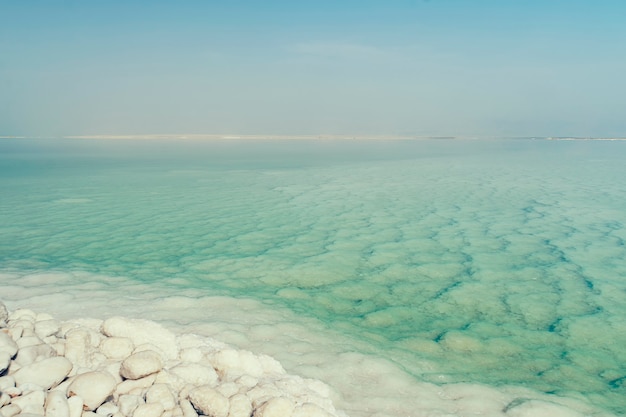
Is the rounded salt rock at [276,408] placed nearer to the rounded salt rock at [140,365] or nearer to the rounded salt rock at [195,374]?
the rounded salt rock at [195,374]

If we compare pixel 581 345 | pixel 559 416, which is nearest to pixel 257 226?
pixel 581 345

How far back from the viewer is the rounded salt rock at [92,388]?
2338 millimetres

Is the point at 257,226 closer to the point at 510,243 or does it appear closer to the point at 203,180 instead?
the point at 510,243

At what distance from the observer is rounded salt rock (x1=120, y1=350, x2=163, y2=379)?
2533 millimetres

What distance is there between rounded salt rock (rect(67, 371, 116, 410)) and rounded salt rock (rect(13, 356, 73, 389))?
0.10 meters

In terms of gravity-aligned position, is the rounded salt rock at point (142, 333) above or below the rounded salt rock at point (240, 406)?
above

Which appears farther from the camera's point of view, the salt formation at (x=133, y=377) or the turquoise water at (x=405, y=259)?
the turquoise water at (x=405, y=259)

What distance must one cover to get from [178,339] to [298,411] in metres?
1.16

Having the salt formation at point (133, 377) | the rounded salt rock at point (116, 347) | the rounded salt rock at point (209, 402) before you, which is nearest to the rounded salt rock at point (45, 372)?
the salt formation at point (133, 377)

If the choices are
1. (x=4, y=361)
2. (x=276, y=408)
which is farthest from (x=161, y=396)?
(x=4, y=361)

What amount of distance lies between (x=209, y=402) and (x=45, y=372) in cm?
91

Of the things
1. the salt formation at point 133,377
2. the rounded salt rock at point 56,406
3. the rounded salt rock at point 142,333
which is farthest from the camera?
the rounded salt rock at point 142,333

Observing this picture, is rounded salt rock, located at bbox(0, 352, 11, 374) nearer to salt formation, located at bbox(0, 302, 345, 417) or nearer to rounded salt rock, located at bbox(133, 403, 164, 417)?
salt formation, located at bbox(0, 302, 345, 417)

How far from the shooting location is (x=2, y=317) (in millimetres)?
2928
